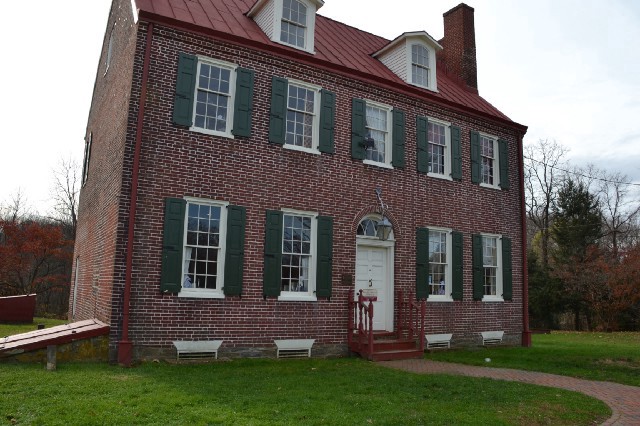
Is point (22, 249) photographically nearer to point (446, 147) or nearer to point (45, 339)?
point (45, 339)

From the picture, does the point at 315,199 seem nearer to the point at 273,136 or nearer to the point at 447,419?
the point at 273,136

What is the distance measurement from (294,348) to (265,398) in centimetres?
422

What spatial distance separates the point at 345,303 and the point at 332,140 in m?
3.81

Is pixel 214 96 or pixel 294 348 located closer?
pixel 214 96

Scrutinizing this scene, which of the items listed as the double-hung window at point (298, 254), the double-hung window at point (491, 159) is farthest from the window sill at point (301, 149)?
the double-hung window at point (491, 159)

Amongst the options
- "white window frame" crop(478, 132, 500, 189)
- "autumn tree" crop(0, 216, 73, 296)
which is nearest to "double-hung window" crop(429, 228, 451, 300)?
"white window frame" crop(478, 132, 500, 189)

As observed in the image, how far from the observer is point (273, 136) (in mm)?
11328

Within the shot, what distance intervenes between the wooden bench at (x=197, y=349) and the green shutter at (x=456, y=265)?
670 centimetres

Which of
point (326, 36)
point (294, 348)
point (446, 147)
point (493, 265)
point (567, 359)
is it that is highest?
point (326, 36)

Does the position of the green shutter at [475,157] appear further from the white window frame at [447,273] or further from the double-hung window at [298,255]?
the double-hung window at [298,255]

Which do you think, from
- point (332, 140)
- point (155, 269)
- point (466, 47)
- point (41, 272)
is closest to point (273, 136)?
point (332, 140)

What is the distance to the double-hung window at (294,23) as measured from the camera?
12398 mm

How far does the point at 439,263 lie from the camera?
13789 millimetres

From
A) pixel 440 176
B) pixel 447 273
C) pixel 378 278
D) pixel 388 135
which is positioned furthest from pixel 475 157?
pixel 378 278
